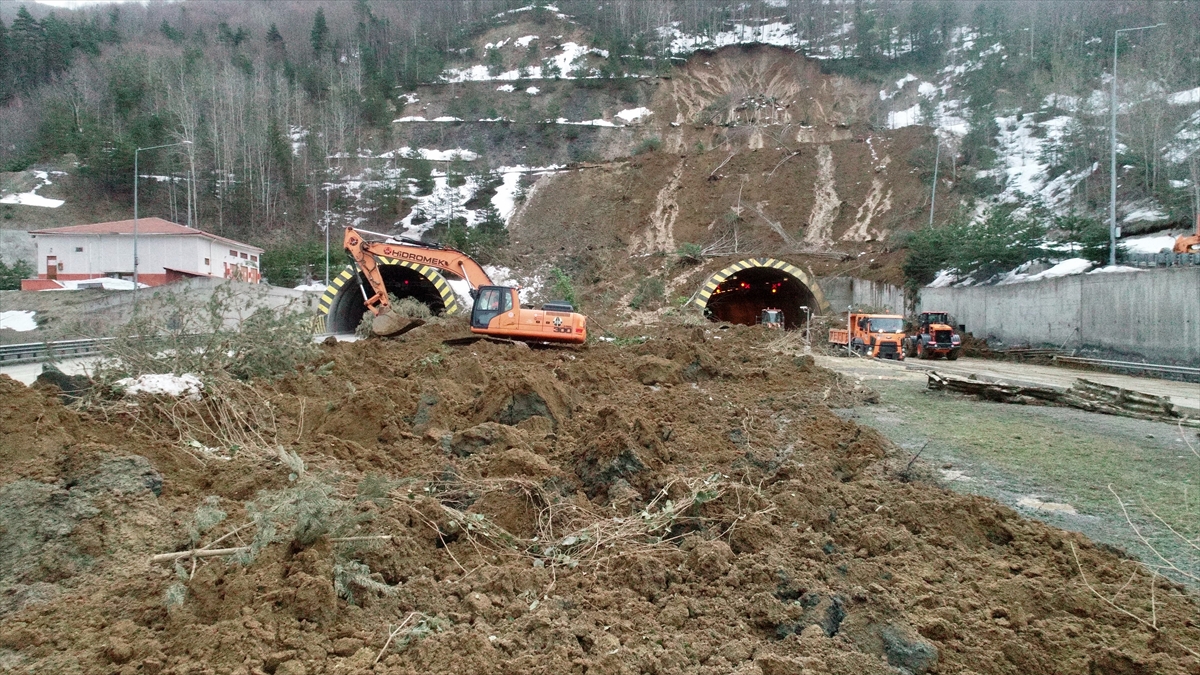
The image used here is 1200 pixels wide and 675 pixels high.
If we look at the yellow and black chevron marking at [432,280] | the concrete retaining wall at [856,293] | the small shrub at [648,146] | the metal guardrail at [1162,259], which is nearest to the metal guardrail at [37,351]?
the yellow and black chevron marking at [432,280]

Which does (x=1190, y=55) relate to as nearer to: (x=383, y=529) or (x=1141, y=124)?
(x=1141, y=124)

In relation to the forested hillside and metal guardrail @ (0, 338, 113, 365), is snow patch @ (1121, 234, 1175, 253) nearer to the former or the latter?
the forested hillside

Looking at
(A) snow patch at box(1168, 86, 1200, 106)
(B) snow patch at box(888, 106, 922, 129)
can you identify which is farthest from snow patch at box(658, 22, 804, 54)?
(A) snow patch at box(1168, 86, 1200, 106)

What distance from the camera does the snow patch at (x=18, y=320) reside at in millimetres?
26359

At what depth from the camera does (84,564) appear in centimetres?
378

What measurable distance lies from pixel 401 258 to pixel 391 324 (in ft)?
11.5

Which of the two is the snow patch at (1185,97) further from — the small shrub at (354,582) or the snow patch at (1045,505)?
the small shrub at (354,582)

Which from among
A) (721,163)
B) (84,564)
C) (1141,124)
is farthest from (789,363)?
(721,163)

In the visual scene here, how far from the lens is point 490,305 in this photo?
1675 centimetres

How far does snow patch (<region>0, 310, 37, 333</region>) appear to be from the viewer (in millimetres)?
26359

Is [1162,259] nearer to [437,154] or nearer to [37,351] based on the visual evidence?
[37,351]

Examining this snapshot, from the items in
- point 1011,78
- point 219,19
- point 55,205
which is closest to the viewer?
point 1011,78

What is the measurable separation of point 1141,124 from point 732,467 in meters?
34.6

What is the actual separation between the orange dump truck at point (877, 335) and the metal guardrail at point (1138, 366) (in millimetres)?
4473
